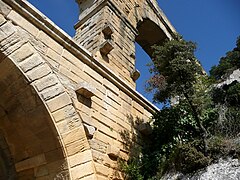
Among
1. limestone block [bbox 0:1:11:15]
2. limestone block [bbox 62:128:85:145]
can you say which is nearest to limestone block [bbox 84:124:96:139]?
limestone block [bbox 62:128:85:145]

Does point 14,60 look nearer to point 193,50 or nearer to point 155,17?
point 193,50

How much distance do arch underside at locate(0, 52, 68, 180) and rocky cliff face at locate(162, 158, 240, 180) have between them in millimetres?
1607

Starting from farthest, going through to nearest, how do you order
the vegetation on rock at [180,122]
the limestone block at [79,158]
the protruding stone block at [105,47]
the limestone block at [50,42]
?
1. the protruding stone block at [105,47]
2. the vegetation on rock at [180,122]
3. the limestone block at [50,42]
4. the limestone block at [79,158]

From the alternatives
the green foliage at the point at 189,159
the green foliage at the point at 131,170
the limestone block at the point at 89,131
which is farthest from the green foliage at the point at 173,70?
the limestone block at the point at 89,131

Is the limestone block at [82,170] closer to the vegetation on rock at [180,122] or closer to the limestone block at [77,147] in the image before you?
the limestone block at [77,147]

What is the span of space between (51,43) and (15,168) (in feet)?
5.95

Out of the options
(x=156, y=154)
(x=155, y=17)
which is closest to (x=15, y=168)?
(x=156, y=154)

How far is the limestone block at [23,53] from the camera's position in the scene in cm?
326

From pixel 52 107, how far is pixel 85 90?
604 millimetres

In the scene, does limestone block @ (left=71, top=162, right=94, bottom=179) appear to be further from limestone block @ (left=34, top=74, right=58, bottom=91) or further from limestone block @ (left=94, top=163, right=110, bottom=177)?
limestone block @ (left=34, top=74, right=58, bottom=91)

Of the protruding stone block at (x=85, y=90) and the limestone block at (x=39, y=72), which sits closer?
the limestone block at (x=39, y=72)

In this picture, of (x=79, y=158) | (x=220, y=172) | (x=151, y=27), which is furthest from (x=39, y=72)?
(x=151, y=27)

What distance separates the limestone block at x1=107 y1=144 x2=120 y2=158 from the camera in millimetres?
3810

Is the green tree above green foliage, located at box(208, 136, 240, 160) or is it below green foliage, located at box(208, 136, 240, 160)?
above
